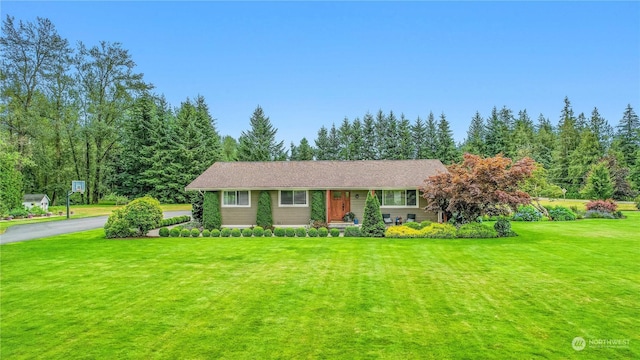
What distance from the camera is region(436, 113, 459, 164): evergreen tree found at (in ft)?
168

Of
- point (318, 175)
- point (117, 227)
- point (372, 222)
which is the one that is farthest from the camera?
point (318, 175)

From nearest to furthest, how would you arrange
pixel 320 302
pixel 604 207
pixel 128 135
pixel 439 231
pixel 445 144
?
1. pixel 320 302
2. pixel 439 231
3. pixel 604 207
4. pixel 128 135
5. pixel 445 144

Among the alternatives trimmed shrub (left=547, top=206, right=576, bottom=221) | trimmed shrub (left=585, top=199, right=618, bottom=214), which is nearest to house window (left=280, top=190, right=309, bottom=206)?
trimmed shrub (left=547, top=206, right=576, bottom=221)

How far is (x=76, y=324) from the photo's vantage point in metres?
6.55

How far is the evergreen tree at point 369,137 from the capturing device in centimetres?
5481

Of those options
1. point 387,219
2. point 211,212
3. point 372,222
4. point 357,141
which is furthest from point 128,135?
point 372,222

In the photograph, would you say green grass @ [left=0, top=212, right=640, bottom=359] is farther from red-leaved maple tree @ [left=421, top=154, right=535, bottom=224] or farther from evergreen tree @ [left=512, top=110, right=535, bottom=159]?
evergreen tree @ [left=512, top=110, right=535, bottom=159]

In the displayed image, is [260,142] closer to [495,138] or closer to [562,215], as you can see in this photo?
[495,138]

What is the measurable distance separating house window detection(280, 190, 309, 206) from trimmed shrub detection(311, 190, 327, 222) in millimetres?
652

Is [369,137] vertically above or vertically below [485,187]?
above

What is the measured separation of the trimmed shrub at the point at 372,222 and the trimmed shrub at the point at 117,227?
1192 cm

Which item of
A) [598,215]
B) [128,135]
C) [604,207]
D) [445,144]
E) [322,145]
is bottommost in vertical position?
[598,215]

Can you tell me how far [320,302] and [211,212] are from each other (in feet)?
46.6

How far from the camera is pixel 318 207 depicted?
67.4 ft
